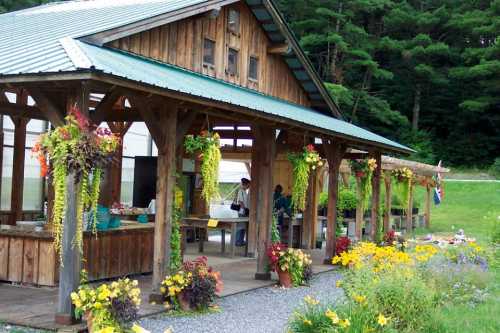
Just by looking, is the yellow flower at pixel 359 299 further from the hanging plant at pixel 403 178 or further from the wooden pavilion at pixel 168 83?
the hanging plant at pixel 403 178

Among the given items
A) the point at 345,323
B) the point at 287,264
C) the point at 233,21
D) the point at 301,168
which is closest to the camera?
the point at 345,323

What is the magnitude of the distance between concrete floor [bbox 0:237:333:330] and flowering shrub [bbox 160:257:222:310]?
0.72ft

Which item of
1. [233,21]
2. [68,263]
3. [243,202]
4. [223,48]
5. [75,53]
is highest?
[233,21]

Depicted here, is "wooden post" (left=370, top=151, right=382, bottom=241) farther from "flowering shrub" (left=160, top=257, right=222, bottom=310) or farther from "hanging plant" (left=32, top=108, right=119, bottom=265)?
"hanging plant" (left=32, top=108, right=119, bottom=265)

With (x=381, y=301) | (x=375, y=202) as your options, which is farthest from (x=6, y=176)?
(x=381, y=301)

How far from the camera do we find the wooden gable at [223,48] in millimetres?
11531

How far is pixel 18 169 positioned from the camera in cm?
1422

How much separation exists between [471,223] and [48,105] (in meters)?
23.3

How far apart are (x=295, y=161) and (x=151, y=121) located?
4.24 meters

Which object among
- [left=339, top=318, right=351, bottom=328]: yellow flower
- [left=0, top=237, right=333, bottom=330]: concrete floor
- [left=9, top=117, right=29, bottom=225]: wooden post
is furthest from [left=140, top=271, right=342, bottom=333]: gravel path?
[left=9, top=117, right=29, bottom=225]: wooden post

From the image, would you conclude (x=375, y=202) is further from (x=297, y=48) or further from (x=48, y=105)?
(x=48, y=105)

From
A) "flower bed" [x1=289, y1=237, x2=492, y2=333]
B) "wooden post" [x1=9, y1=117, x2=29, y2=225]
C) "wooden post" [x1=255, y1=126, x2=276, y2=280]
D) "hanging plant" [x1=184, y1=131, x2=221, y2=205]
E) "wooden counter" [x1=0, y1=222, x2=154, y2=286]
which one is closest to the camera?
"flower bed" [x1=289, y1=237, x2=492, y2=333]

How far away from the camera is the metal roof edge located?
14.4 m

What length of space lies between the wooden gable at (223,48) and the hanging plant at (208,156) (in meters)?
2.30
